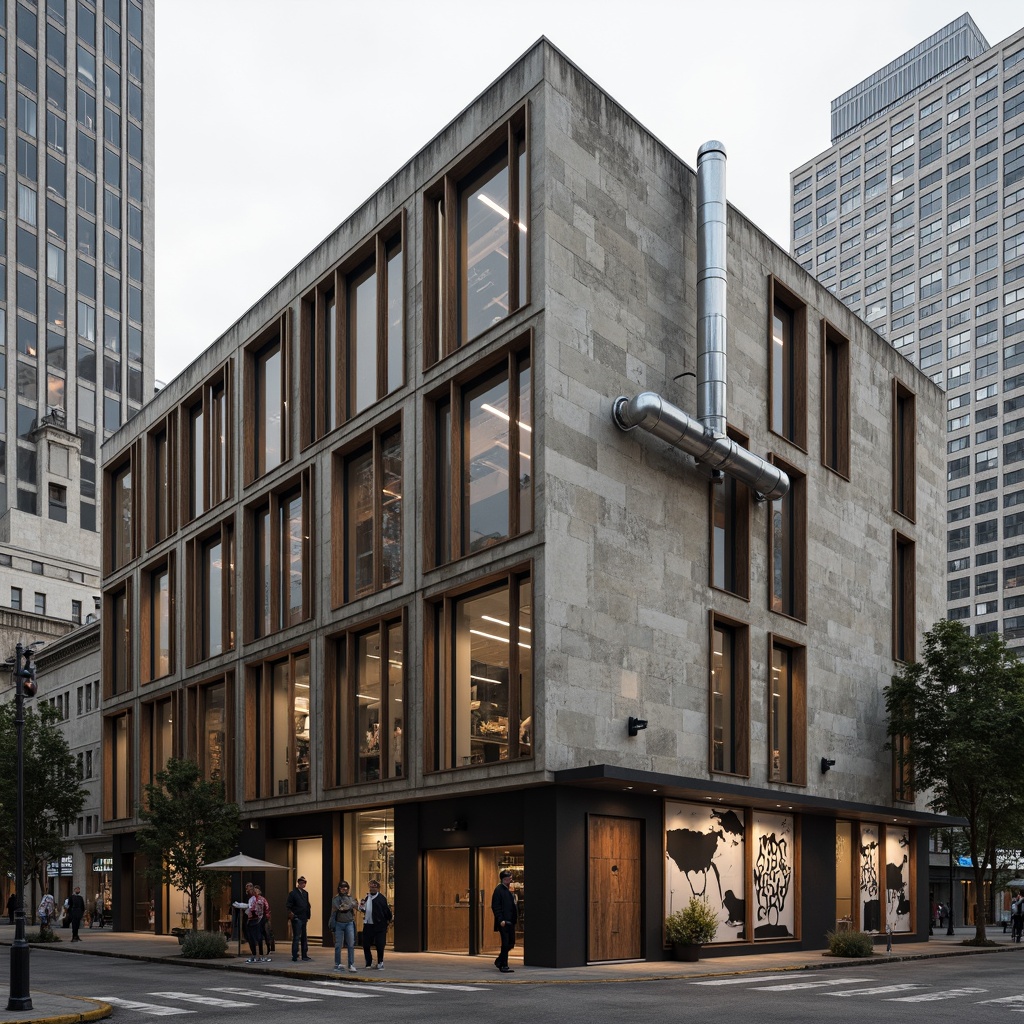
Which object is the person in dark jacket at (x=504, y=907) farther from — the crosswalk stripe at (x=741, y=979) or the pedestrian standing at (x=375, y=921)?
the crosswalk stripe at (x=741, y=979)

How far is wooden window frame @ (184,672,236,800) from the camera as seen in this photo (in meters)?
45.3

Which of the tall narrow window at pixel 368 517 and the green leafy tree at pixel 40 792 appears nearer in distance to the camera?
the tall narrow window at pixel 368 517

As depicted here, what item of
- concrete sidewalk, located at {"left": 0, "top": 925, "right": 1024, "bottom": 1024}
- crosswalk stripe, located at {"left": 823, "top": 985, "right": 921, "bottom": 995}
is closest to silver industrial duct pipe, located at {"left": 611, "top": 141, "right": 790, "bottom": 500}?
concrete sidewalk, located at {"left": 0, "top": 925, "right": 1024, "bottom": 1024}

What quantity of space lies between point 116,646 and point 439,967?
107 feet

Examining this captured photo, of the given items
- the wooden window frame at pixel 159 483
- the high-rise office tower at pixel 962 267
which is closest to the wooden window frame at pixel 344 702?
the wooden window frame at pixel 159 483

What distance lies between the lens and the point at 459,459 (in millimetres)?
34562

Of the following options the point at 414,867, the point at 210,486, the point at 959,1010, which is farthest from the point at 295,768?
the point at 959,1010

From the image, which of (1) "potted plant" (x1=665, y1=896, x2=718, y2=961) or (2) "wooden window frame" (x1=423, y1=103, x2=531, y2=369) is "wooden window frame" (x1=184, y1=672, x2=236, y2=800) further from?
(1) "potted plant" (x1=665, y1=896, x2=718, y2=961)

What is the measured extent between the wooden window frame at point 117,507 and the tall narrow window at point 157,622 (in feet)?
6.88

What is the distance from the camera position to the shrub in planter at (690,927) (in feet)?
108

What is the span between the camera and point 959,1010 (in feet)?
69.1

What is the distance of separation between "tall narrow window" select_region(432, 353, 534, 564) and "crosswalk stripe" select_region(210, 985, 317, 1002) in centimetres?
1229

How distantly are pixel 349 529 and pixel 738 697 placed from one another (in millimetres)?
12961

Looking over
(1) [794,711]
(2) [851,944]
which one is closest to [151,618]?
(1) [794,711]
